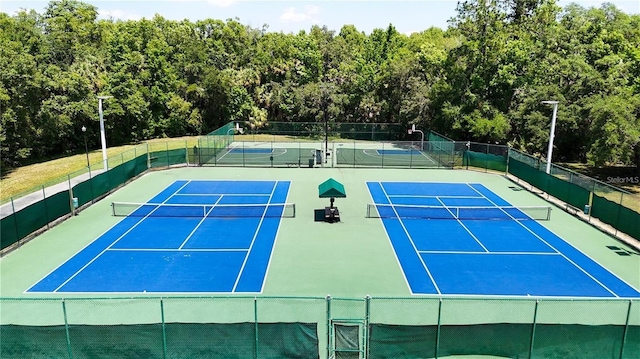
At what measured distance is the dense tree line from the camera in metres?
35.5

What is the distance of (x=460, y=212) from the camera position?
24469 millimetres

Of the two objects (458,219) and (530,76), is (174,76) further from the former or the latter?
(458,219)

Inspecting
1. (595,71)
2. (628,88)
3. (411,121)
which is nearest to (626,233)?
(628,88)

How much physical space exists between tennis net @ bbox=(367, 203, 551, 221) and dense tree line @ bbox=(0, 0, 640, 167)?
9077 mm

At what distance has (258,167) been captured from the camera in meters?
37.3

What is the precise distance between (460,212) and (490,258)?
6349 mm

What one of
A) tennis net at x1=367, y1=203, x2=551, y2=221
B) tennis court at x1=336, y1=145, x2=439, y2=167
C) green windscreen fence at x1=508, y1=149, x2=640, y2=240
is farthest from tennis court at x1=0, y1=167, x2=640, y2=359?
tennis court at x1=336, y1=145, x2=439, y2=167

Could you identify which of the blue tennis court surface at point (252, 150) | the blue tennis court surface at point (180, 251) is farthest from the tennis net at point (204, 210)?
the blue tennis court surface at point (252, 150)

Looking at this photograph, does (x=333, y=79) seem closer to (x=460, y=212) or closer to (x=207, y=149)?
(x=207, y=149)

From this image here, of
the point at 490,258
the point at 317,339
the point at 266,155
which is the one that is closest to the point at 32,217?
the point at 317,339

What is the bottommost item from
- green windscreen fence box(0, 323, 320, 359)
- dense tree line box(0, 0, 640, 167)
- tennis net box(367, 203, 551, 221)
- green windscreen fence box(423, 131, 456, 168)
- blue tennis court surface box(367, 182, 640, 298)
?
blue tennis court surface box(367, 182, 640, 298)

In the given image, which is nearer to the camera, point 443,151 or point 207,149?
point 207,149

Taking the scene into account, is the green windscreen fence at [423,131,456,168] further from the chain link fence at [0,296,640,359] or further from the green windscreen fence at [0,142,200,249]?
the chain link fence at [0,296,640,359]

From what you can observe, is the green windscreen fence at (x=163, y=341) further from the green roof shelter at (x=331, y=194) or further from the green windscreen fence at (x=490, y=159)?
the green windscreen fence at (x=490, y=159)
